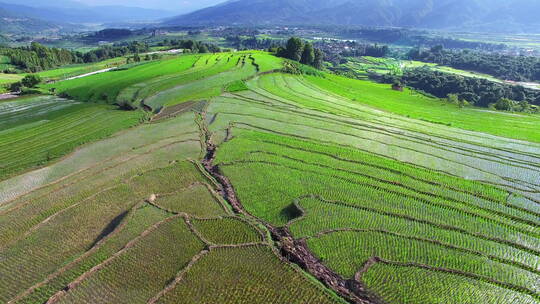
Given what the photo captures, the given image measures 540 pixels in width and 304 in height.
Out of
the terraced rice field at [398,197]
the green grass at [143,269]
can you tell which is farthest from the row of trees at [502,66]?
the green grass at [143,269]

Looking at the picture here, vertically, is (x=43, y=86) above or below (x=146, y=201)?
above

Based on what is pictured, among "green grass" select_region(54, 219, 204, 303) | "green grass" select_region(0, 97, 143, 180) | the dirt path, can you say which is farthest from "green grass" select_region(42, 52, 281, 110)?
the dirt path

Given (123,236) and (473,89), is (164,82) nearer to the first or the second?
(123,236)

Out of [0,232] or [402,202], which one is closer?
[0,232]

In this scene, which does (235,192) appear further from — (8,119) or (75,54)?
(75,54)

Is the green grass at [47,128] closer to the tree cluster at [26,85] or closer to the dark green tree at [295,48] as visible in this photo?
the tree cluster at [26,85]

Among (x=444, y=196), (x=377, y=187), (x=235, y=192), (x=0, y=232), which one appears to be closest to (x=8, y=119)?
(x=0, y=232)
